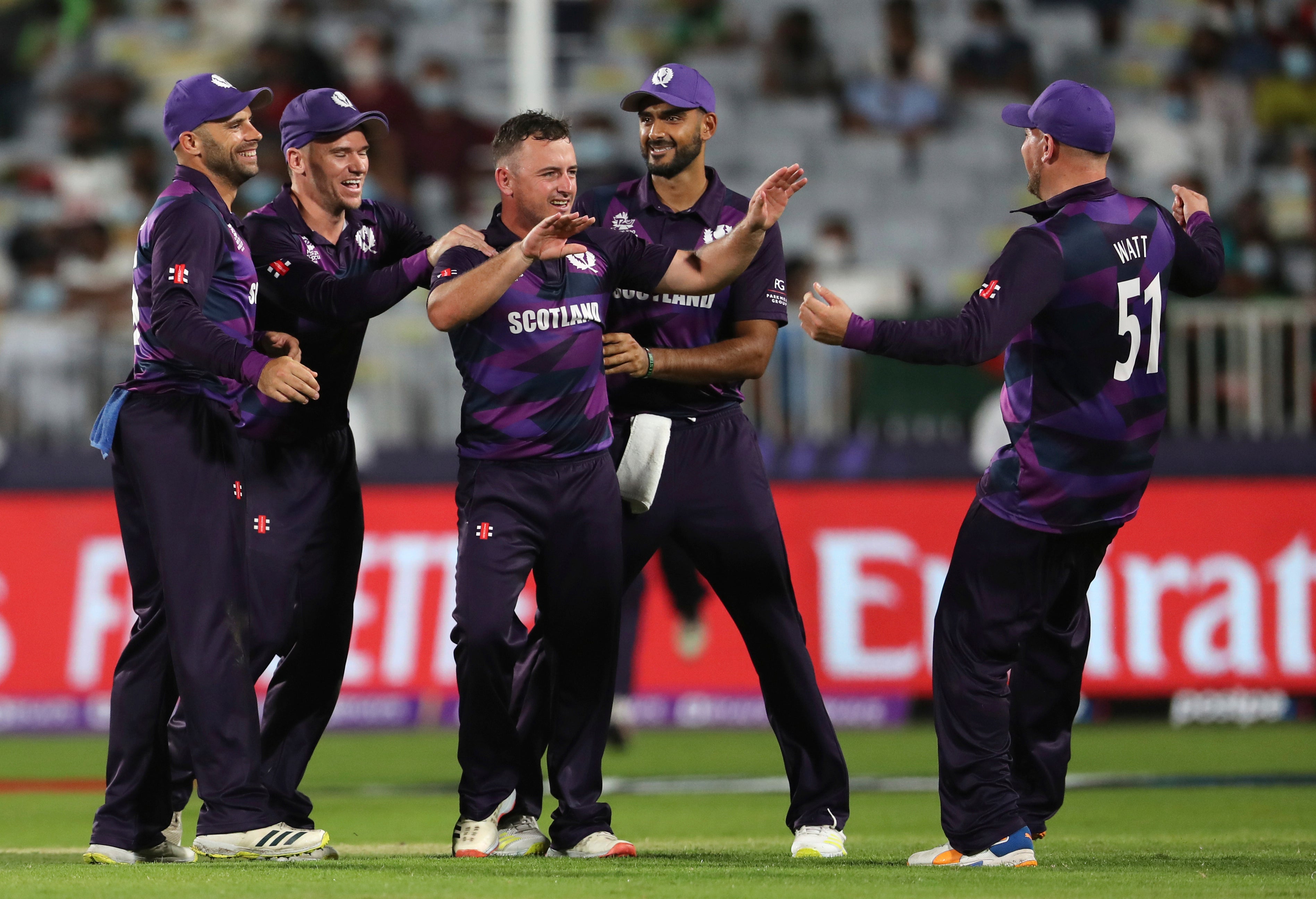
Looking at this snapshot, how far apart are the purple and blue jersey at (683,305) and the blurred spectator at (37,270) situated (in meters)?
9.59

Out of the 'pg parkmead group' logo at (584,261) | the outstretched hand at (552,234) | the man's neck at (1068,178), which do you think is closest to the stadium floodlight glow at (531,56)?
the 'pg parkmead group' logo at (584,261)

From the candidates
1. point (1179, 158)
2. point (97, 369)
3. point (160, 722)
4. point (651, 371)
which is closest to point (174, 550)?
point (160, 722)

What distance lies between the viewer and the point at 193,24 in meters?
19.1

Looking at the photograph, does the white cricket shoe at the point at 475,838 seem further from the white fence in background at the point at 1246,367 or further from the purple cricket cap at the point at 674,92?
the white fence in background at the point at 1246,367

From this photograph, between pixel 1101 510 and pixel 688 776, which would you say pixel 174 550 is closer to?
pixel 1101 510

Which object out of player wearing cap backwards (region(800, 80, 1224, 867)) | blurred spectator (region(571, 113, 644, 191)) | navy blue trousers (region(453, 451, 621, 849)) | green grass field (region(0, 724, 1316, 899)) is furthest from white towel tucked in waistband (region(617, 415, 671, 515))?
blurred spectator (region(571, 113, 644, 191))

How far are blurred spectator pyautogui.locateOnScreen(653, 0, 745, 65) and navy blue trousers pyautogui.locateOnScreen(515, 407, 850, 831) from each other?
39.3 feet

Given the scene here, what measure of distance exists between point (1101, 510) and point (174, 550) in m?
3.06

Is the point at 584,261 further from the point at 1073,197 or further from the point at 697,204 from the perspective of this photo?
the point at 1073,197

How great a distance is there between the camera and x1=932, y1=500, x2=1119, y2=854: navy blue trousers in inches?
243

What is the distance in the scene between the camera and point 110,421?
6328 millimetres

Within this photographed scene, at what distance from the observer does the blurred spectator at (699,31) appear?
18.3m

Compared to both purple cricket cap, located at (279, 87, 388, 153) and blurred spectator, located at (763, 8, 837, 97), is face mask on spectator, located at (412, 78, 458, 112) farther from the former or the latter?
purple cricket cap, located at (279, 87, 388, 153)

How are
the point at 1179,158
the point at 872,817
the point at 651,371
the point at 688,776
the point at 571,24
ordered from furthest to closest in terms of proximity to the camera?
the point at 571,24
the point at 1179,158
the point at 688,776
the point at 872,817
the point at 651,371
